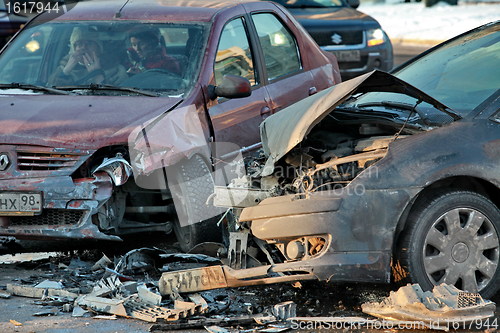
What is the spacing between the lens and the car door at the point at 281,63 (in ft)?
27.4

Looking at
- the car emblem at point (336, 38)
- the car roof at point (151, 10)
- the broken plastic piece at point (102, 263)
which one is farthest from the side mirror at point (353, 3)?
the broken plastic piece at point (102, 263)

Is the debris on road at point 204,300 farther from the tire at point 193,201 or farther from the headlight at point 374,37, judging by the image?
the headlight at point 374,37

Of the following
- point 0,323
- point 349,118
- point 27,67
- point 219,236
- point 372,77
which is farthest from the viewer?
point 27,67

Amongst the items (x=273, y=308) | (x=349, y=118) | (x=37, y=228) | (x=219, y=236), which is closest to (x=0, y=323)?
(x=37, y=228)

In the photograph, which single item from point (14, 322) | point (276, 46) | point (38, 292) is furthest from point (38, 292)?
point (276, 46)

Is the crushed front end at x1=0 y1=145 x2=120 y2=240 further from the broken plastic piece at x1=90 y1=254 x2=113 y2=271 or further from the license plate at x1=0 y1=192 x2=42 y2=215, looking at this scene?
the broken plastic piece at x1=90 y1=254 x2=113 y2=271

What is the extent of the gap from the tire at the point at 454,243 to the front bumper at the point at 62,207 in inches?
84.2

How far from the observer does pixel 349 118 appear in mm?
6598

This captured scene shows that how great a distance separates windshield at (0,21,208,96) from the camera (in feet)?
24.9

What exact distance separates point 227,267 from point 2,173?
1.93 meters

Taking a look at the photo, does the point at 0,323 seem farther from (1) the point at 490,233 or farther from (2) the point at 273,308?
(1) the point at 490,233

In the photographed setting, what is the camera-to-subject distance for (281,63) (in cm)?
861

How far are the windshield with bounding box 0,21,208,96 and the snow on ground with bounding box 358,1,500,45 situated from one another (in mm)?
15275

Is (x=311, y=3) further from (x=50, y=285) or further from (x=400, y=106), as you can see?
(x=50, y=285)
